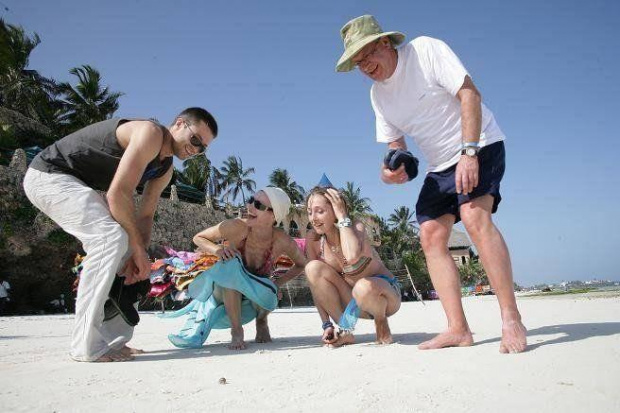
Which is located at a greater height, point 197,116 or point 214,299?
point 197,116

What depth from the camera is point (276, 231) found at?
12.2 ft

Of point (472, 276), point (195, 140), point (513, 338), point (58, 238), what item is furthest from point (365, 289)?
point (472, 276)

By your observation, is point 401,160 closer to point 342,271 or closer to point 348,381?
point 342,271

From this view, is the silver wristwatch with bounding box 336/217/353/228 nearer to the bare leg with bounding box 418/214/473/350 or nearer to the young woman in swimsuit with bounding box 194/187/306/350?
the bare leg with bounding box 418/214/473/350

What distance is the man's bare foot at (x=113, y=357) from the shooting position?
2621 mm

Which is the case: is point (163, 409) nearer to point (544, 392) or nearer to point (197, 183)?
point (544, 392)

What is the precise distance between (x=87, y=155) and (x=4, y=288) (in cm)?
1431

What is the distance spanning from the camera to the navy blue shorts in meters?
2.63

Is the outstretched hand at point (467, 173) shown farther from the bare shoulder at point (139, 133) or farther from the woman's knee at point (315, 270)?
the bare shoulder at point (139, 133)

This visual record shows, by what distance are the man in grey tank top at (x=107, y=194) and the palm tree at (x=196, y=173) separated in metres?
38.6

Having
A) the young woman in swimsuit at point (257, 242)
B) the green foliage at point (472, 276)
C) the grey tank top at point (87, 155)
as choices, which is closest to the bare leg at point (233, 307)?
the young woman in swimsuit at point (257, 242)

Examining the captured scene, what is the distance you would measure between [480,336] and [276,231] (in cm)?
179

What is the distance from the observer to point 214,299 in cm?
361

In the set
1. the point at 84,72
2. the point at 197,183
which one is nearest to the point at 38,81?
the point at 84,72
